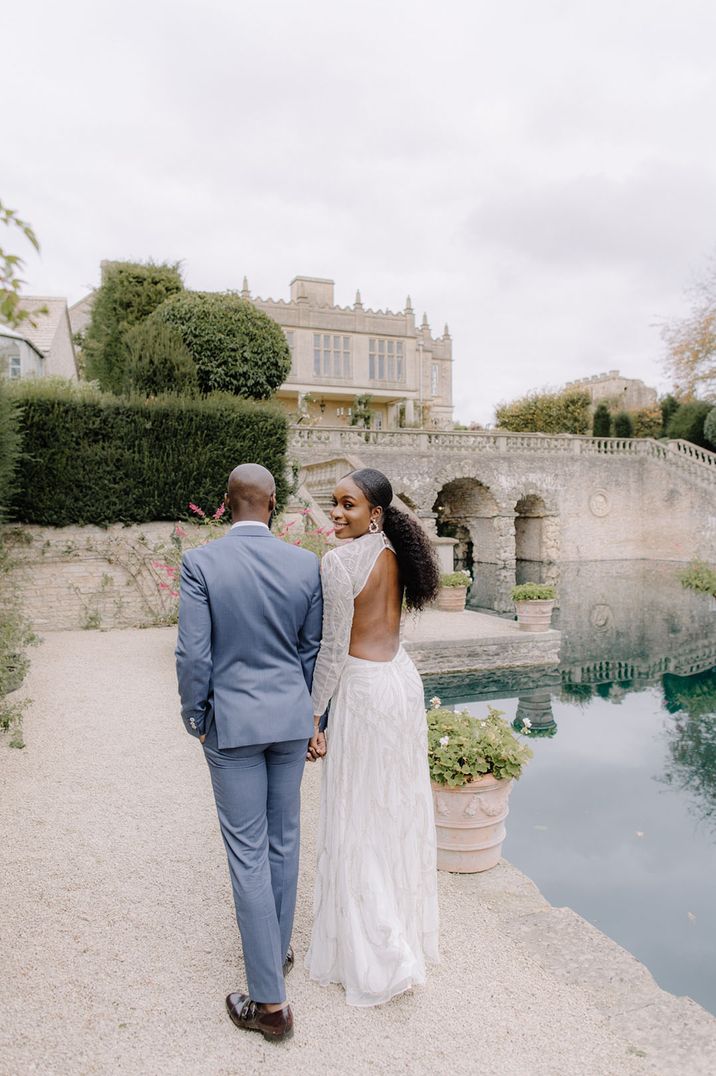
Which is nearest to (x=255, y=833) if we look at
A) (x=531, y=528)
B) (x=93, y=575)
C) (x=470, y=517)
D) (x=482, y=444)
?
(x=93, y=575)

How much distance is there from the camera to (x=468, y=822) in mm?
3926

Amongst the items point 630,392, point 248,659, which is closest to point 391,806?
point 248,659

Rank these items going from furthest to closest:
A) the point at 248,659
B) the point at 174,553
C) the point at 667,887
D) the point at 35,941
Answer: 1. the point at 174,553
2. the point at 667,887
3. the point at 35,941
4. the point at 248,659

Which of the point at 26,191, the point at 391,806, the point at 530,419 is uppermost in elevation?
the point at 530,419

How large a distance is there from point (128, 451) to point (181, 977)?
10198 mm

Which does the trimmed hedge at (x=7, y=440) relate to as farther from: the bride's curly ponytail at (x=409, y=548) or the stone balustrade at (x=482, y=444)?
the stone balustrade at (x=482, y=444)

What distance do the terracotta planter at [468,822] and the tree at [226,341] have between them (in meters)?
11.8

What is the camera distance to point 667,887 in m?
5.14

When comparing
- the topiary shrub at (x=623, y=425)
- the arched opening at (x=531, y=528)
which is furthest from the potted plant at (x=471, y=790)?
the topiary shrub at (x=623, y=425)

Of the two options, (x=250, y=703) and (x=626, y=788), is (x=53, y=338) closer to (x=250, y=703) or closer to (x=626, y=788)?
(x=626, y=788)

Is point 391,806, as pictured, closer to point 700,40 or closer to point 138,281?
point 700,40

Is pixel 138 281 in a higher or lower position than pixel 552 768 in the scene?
higher

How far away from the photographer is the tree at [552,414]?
3797 cm

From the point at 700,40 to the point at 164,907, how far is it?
9.44 metres
